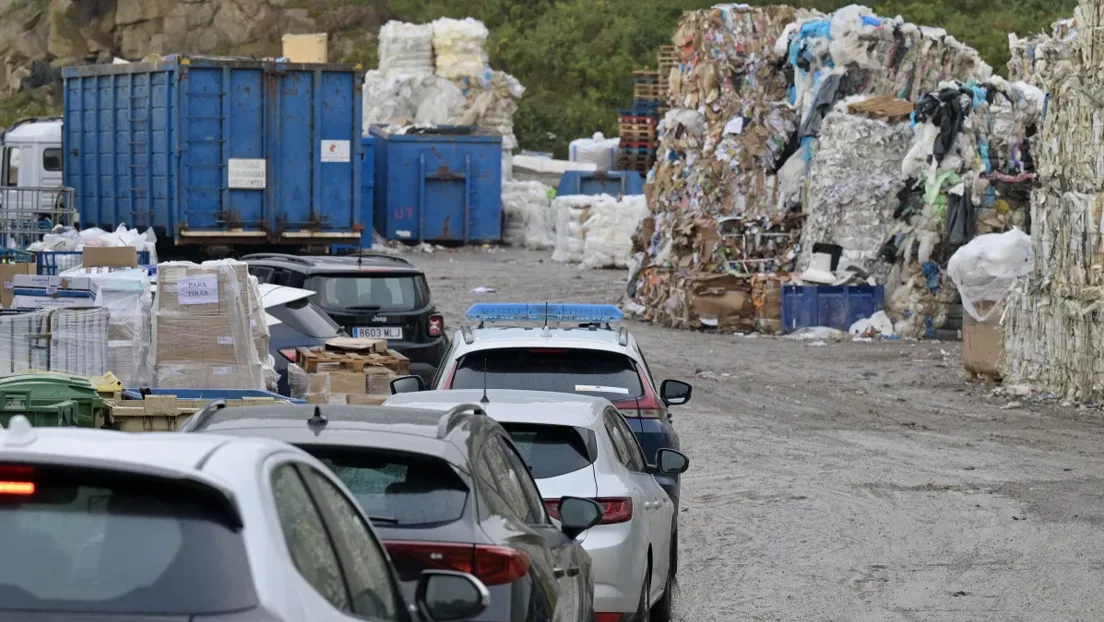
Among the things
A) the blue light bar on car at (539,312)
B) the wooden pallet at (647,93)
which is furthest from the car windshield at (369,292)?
the wooden pallet at (647,93)

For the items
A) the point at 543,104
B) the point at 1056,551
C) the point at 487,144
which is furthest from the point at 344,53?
the point at 1056,551

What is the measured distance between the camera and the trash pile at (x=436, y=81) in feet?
158

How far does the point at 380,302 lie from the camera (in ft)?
52.6

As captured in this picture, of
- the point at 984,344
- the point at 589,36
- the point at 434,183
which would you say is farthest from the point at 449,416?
the point at 589,36

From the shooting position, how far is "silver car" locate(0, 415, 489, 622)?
10.2ft

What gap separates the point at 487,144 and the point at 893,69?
17.4 meters

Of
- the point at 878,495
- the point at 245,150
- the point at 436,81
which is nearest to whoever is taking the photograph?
the point at 878,495

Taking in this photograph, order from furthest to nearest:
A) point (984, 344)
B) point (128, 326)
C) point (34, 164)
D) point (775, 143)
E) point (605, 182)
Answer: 1. point (605, 182)
2. point (775, 143)
3. point (34, 164)
4. point (984, 344)
5. point (128, 326)

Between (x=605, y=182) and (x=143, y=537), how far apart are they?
141 feet

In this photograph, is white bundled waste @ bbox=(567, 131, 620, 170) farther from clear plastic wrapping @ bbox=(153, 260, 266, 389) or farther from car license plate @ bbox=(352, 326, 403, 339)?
clear plastic wrapping @ bbox=(153, 260, 266, 389)

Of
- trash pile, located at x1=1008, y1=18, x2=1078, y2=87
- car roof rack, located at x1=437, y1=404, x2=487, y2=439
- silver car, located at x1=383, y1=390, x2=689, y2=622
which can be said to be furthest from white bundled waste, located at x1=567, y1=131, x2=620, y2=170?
car roof rack, located at x1=437, y1=404, x2=487, y2=439

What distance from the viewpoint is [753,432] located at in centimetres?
1570

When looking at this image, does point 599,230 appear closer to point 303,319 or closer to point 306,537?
point 303,319

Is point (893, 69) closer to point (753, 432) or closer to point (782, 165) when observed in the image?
point (782, 165)
